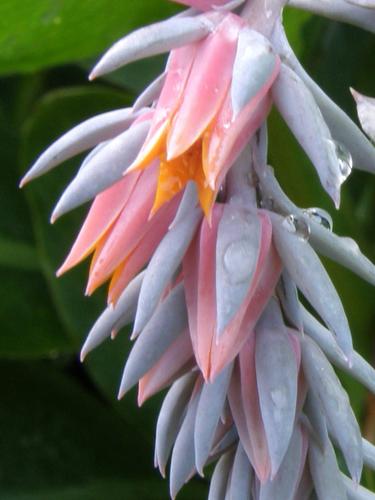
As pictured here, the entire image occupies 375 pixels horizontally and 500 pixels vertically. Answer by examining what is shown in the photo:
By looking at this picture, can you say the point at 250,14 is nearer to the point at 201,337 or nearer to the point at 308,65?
the point at 201,337

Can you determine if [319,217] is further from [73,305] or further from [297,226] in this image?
[73,305]

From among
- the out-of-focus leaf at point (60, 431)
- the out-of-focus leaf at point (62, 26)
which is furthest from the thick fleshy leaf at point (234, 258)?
the out-of-focus leaf at point (60, 431)

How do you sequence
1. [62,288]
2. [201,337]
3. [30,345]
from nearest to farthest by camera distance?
[201,337] < [62,288] < [30,345]

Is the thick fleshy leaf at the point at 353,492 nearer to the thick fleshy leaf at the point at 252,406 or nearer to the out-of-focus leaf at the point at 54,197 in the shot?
the thick fleshy leaf at the point at 252,406

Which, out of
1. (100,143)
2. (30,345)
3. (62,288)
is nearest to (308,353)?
(100,143)

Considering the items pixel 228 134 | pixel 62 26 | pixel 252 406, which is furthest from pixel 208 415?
pixel 62 26

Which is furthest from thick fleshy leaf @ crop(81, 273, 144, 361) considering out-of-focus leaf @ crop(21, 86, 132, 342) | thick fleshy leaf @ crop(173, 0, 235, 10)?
out-of-focus leaf @ crop(21, 86, 132, 342)
